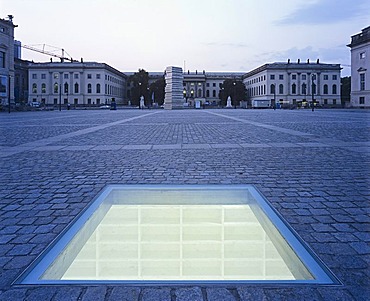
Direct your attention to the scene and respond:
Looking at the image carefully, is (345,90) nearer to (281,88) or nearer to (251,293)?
(281,88)

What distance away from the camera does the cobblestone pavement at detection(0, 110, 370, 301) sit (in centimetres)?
242

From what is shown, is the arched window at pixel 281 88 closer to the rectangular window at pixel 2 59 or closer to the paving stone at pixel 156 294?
the rectangular window at pixel 2 59

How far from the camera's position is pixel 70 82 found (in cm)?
10475

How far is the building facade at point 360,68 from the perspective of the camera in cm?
6850

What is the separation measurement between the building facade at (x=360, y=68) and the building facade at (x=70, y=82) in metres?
63.6

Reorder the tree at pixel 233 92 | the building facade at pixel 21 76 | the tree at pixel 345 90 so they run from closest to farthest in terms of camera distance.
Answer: the building facade at pixel 21 76 → the tree at pixel 233 92 → the tree at pixel 345 90

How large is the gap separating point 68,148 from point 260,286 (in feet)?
26.8

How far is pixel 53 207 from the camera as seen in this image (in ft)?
14.3

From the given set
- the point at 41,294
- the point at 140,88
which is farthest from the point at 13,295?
the point at 140,88

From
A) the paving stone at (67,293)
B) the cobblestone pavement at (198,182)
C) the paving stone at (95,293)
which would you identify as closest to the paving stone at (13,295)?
the cobblestone pavement at (198,182)

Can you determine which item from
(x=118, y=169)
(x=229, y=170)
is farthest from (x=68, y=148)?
(x=229, y=170)

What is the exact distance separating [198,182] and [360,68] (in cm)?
7510

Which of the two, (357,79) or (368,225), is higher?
(357,79)

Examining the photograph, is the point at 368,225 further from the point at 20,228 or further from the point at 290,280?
the point at 20,228
